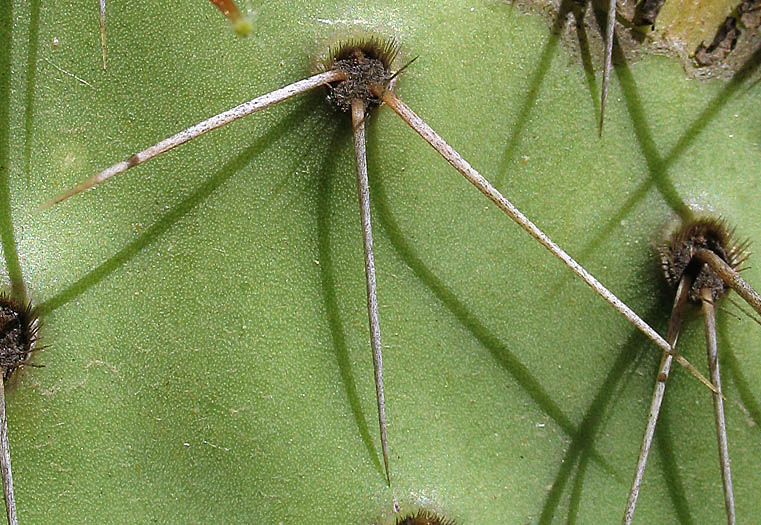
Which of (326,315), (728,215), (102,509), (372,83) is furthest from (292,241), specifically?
(728,215)

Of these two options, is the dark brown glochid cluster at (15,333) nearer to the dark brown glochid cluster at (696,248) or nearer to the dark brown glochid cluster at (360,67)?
the dark brown glochid cluster at (360,67)

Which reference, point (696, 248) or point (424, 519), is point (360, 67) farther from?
point (424, 519)

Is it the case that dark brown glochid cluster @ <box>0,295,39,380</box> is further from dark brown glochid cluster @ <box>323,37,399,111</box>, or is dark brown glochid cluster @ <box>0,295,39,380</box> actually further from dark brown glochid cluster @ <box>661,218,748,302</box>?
dark brown glochid cluster @ <box>661,218,748,302</box>

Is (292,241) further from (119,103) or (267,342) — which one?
(119,103)

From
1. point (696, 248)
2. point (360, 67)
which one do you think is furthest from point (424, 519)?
point (360, 67)

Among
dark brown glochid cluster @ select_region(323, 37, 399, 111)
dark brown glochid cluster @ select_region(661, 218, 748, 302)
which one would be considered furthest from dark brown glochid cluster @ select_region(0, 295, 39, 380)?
dark brown glochid cluster @ select_region(661, 218, 748, 302)

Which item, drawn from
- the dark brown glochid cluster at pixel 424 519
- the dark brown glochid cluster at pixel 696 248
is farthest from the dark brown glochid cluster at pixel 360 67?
the dark brown glochid cluster at pixel 424 519
